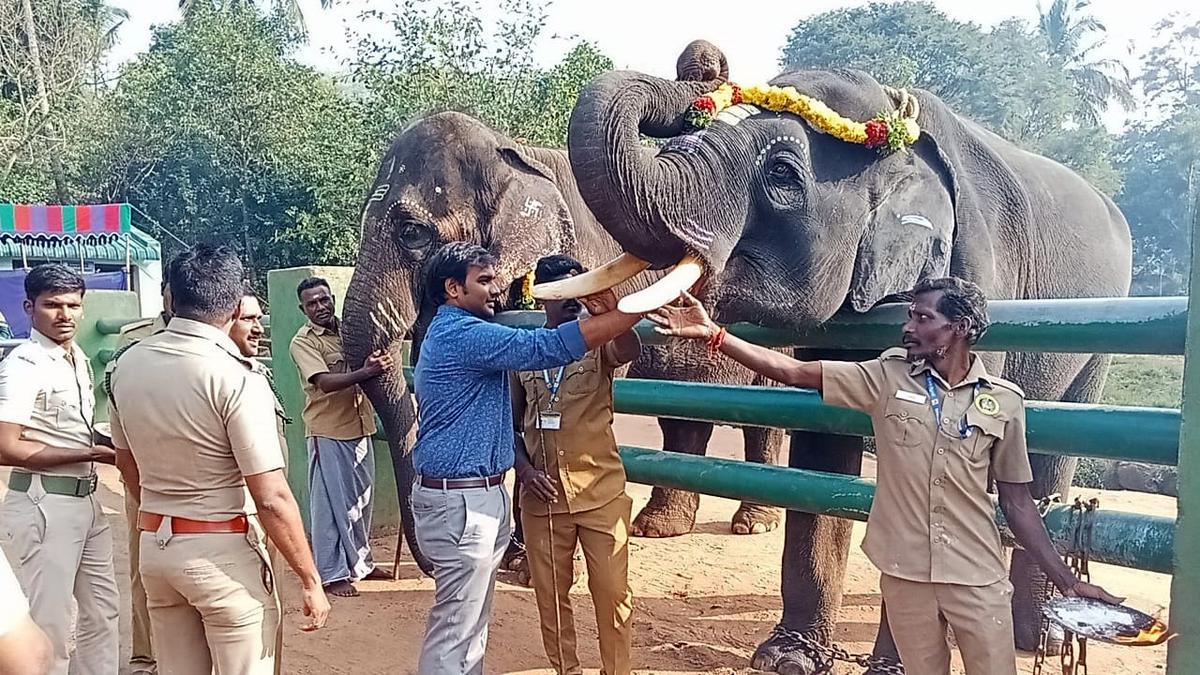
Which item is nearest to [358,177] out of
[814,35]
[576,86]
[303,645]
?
[576,86]

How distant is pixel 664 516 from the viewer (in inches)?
277

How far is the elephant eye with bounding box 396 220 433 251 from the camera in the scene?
5742mm

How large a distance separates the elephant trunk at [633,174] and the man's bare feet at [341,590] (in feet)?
10.2

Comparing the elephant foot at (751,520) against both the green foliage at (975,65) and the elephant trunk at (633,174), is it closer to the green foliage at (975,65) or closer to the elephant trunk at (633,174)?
the elephant trunk at (633,174)

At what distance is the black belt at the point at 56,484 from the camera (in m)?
3.82

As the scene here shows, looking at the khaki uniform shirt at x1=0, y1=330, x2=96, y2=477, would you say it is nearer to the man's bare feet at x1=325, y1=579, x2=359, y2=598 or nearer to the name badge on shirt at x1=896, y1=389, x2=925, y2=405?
the man's bare feet at x1=325, y1=579, x2=359, y2=598

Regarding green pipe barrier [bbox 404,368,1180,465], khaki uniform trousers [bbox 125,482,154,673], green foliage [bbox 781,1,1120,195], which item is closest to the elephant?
green pipe barrier [bbox 404,368,1180,465]

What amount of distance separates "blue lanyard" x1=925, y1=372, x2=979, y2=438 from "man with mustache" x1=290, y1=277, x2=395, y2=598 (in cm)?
363

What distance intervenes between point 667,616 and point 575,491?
1798 millimetres

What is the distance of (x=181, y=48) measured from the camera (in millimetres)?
21641

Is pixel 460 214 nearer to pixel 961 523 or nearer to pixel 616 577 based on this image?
pixel 616 577

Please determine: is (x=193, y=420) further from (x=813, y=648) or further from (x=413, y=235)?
(x=413, y=235)

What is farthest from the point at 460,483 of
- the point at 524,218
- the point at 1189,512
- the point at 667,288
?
the point at 524,218

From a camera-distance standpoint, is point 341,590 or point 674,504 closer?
point 341,590
